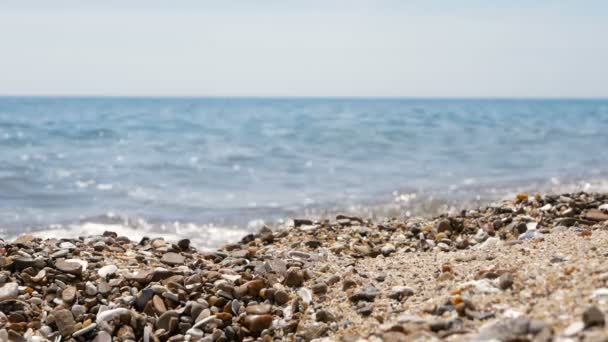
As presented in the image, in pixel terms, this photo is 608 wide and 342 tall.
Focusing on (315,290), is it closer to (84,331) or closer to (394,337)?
(394,337)

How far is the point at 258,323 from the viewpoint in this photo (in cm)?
360

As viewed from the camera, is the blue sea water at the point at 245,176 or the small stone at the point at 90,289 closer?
the small stone at the point at 90,289

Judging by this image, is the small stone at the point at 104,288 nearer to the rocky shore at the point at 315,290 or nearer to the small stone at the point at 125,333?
the rocky shore at the point at 315,290

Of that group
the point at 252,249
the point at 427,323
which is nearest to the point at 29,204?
the point at 252,249

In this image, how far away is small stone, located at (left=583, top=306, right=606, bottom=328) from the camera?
7.91ft

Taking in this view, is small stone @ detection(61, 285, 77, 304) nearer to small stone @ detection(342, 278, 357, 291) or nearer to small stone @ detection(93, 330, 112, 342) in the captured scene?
small stone @ detection(93, 330, 112, 342)

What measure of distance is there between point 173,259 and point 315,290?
1284 mm

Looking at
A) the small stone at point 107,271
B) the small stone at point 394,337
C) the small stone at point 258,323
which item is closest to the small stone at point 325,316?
the small stone at point 258,323

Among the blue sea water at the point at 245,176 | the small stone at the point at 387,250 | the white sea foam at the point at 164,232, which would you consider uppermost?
the small stone at the point at 387,250

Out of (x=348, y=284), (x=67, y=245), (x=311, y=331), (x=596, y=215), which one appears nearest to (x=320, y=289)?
(x=348, y=284)

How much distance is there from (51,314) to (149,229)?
472cm

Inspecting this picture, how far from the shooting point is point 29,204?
10188mm

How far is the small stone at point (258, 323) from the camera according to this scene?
3.60 metres

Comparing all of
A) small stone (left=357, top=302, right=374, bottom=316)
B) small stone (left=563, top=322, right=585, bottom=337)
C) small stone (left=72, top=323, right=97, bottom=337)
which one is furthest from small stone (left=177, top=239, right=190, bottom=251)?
small stone (left=563, top=322, right=585, bottom=337)
